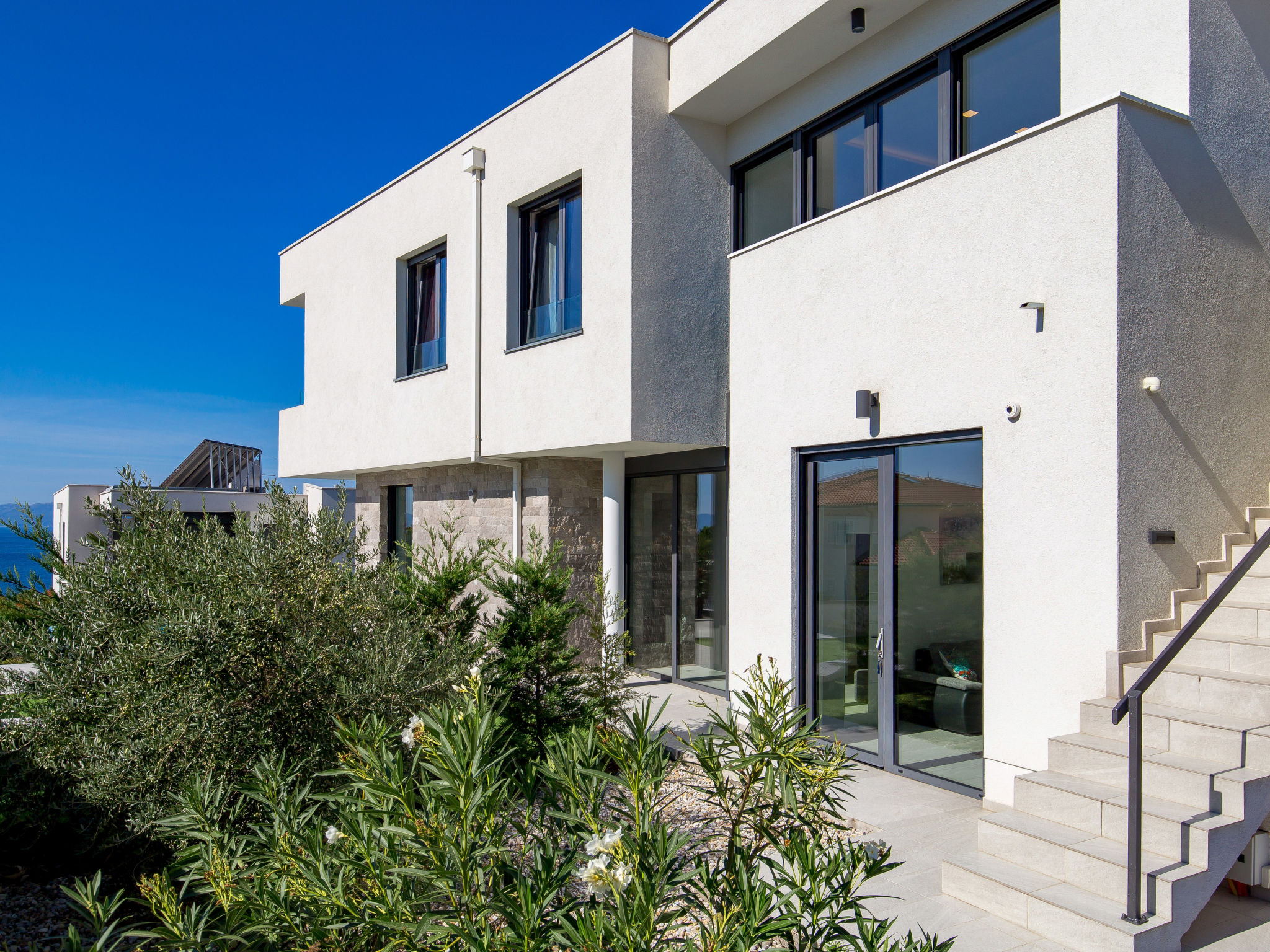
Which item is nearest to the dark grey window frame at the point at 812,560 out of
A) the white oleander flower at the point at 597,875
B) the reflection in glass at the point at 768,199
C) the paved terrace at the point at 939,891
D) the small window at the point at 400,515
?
the paved terrace at the point at 939,891

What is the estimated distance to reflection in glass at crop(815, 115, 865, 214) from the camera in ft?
26.4

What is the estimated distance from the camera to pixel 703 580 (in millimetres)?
10281

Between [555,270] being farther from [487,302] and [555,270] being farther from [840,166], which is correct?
[840,166]

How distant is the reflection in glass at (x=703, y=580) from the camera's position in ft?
32.9

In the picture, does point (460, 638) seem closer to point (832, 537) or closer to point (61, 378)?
point (832, 537)

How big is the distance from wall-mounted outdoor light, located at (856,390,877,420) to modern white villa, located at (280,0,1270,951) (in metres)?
0.03

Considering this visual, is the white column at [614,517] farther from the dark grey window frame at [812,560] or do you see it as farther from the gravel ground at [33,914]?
the gravel ground at [33,914]

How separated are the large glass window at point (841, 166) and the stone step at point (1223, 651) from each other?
4674mm

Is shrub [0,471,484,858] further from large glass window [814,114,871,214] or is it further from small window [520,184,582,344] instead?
large glass window [814,114,871,214]

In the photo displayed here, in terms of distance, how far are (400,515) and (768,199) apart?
29.2 feet

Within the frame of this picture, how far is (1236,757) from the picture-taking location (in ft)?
14.8

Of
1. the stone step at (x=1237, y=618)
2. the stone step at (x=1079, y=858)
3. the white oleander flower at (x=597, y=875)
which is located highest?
the stone step at (x=1237, y=618)

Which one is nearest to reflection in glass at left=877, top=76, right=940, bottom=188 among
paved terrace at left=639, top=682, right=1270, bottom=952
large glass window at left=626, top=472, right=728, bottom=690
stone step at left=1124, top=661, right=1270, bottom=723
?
large glass window at left=626, top=472, right=728, bottom=690

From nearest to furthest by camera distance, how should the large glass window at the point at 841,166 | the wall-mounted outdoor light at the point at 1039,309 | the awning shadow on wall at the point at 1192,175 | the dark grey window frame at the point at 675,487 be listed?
the awning shadow on wall at the point at 1192,175 < the wall-mounted outdoor light at the point at 1039,309 < the large glass window at the point at 841,166 < the dark grey window frame at the point at 675,487
